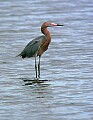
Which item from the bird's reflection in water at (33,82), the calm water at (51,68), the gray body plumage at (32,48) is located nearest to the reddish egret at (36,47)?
the gray body plumage at (32,48)

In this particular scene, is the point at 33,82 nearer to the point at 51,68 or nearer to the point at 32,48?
the point at 32,48

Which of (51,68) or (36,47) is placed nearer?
(36,47)

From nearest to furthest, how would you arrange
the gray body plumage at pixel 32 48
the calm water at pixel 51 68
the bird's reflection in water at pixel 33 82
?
the calm water at pixel 51 68, the bird's reflection in water at pixel 33 82, the gray body plumage at pixel 32 48

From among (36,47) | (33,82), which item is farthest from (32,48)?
(33,82)

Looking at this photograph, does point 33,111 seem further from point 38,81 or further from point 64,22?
point 64,22

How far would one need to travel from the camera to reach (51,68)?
53.9 ft

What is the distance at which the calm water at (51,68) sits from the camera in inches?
490

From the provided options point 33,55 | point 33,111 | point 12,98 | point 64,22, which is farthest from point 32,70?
point 64,22

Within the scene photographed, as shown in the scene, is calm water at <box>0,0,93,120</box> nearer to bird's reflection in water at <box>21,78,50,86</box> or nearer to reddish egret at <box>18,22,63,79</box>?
bird's reflection in water at <box>21,78,50,86</box>

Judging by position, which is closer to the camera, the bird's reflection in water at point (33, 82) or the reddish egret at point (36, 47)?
the bird's reflection in water at point (33, 82)

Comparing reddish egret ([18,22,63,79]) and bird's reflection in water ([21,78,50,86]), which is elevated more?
reddish egret ([18,22,63,79])

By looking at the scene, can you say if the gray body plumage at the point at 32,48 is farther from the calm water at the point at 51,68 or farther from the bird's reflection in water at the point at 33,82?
the bird's reflection in water at the point at 33,82

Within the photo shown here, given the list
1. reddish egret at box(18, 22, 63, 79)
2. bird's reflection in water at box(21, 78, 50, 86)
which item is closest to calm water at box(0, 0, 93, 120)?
Result: bird's reflection in water at box(21, 78, 50, 86)

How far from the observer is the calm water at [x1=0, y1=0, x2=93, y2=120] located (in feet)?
40.9
